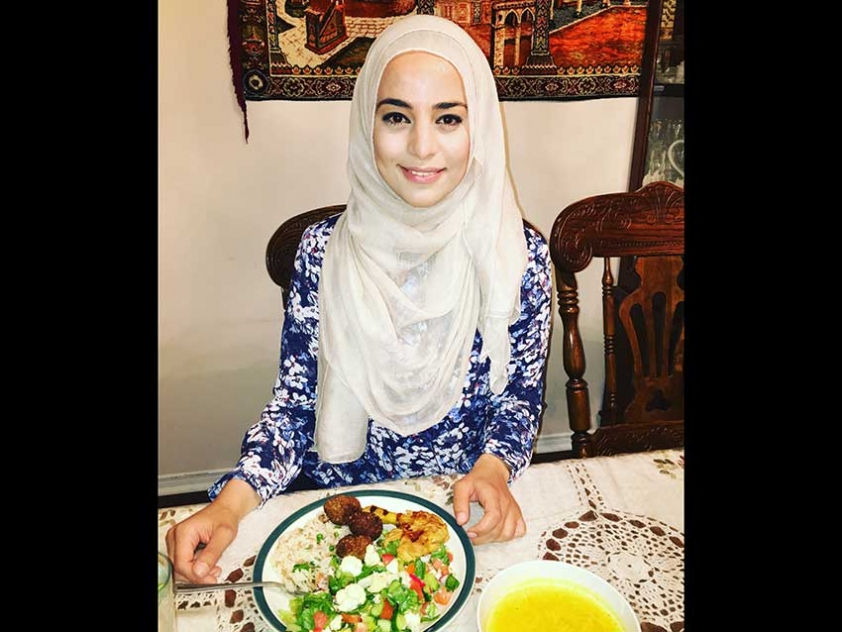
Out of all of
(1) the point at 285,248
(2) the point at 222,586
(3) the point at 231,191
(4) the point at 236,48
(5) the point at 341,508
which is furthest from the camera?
(3) the point at 231,191

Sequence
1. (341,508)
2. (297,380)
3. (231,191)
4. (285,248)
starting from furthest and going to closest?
1. (231,191)
2. (285,248)
3. (297,380)
4. (341,508)

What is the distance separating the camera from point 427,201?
3.30 feet

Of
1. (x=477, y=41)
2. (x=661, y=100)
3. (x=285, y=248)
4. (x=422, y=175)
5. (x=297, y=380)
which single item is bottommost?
(x=297, y=380)

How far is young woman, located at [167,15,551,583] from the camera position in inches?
38.4

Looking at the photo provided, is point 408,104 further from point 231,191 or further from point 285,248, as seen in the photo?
point 231,191

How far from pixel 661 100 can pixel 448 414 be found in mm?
1211

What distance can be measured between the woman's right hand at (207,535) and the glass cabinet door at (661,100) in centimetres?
153

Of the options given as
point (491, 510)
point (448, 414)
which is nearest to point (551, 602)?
point (491, 510)

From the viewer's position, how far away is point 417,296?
1.09 metres

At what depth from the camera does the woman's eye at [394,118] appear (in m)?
0.97

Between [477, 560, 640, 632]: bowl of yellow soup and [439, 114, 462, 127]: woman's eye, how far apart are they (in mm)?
Result: 673
